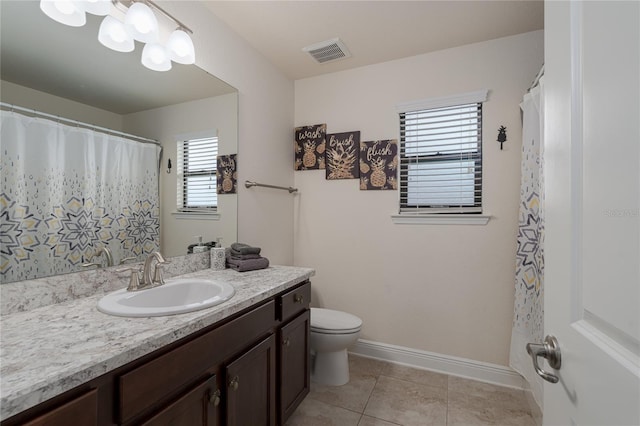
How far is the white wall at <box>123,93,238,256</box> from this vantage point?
1491mm

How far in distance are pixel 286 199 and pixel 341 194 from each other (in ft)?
1.66

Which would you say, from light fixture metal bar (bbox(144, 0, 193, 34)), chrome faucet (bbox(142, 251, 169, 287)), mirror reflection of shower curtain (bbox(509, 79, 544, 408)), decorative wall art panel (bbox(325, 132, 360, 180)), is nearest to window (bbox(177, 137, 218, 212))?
chrome faucet (bbox(142, 251, 169, 287))

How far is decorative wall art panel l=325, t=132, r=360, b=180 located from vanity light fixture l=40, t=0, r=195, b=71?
4.25 ft

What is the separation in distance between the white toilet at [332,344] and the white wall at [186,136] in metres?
0.88

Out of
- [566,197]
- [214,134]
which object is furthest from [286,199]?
[566,197]

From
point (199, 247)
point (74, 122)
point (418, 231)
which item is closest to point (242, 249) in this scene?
point (199, 247)

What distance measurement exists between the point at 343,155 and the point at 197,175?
125cm

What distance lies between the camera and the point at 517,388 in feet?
6.41

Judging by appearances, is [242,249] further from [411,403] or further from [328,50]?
[328,50]

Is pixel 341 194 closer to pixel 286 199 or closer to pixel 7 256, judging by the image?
pixel 286 199

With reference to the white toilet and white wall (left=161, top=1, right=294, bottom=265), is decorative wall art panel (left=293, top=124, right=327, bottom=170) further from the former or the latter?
the white toilet

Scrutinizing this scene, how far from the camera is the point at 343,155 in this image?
8.14 ft

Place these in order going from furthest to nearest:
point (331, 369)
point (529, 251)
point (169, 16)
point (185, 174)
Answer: point (331, 369) < point (529, 251) < point (185, 174) < point (169, 16)

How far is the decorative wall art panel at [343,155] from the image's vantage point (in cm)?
244
